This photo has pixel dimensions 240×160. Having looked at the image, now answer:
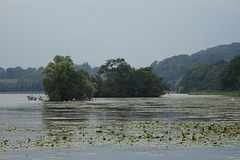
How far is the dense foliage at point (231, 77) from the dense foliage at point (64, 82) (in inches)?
3392

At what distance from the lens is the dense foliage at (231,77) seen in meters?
169

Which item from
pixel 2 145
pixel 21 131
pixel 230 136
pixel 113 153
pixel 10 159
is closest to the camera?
pixel 10 159

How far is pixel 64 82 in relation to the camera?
95938 millimetres

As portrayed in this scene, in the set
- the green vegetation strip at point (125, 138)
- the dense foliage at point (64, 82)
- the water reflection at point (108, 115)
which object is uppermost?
the dense foliage at point (64, 82)

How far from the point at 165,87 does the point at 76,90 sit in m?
70.3

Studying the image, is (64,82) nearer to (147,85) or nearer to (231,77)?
(147,85)

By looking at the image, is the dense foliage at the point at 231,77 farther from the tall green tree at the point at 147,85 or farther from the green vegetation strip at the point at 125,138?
the green vegetation strip at the point at 125,138

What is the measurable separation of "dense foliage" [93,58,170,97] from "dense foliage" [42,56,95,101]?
54508 mm

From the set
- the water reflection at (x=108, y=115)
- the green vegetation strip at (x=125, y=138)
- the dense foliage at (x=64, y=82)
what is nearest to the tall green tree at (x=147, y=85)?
the dense foliage at (x=64, y=82)

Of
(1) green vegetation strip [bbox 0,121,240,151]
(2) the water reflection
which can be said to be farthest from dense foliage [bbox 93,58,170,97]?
(1) green vegetation strip [bbox 0,121,240,151]

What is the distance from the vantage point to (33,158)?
14.7 meters

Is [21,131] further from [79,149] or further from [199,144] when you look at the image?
[199,144]

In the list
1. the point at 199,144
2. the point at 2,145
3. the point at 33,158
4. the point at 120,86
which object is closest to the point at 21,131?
the point at 2,145

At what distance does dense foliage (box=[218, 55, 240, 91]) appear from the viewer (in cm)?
16938
